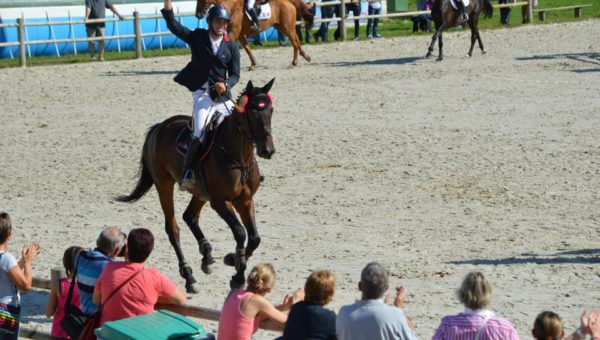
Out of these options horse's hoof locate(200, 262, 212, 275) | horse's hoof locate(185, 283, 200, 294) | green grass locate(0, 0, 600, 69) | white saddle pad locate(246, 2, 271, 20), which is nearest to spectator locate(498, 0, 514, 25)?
green grass locate(0, 0, 600, 69)

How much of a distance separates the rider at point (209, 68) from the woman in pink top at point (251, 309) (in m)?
4.31

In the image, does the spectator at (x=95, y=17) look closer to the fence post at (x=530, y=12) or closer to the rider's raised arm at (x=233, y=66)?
the fence post at (x=530, y=12)

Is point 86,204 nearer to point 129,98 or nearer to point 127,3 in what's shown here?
point 129,98

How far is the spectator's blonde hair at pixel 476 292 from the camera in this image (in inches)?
257

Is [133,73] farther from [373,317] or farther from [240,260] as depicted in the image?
[373,317]

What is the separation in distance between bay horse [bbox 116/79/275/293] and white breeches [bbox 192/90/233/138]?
0.65 ft

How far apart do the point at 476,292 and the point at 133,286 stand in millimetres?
2598

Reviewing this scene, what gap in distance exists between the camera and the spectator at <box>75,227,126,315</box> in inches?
332

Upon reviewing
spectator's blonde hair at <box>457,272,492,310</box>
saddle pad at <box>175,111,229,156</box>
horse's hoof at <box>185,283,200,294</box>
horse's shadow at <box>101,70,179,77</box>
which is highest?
saddle pad at <box>175,111,229,156</box>

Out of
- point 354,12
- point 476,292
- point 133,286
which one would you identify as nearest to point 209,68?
point 133,286

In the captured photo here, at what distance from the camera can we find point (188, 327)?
724cm

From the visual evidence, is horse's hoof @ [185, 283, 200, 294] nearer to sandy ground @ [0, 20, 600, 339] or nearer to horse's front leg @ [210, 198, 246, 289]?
sandy ground @ [0, 20, 600, 339]

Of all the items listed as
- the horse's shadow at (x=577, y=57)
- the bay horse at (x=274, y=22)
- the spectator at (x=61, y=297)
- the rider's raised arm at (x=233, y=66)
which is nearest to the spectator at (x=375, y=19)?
the bay horse at (x=274, y=22)

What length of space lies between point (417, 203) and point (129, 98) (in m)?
10.6
